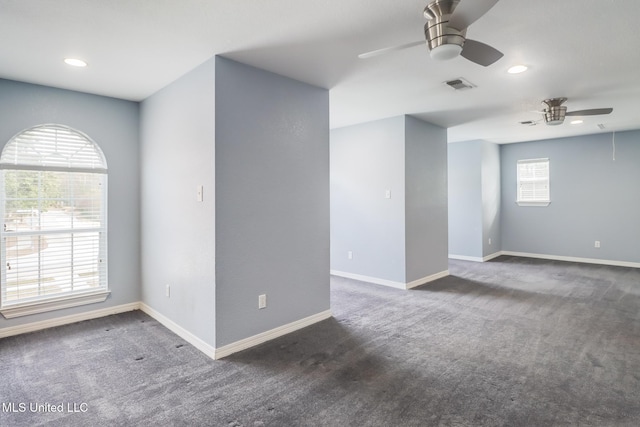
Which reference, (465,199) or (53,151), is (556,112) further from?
(53,151)

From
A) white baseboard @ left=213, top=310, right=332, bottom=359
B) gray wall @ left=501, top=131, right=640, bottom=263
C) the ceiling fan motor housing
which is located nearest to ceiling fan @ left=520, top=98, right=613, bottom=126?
the ceiling fan motor housing

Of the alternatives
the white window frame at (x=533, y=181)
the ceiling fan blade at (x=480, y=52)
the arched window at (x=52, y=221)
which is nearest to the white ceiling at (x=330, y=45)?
the ceiling fan blade at (x=480, y=52)

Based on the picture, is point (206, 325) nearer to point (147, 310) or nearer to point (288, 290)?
point (288, 290)

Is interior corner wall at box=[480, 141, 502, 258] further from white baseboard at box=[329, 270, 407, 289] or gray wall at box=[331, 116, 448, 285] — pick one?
white baseboard at box=[329, 270, 407, 289]

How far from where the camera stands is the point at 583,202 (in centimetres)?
673

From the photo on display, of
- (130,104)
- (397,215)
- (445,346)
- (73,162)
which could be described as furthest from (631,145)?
(73,162)

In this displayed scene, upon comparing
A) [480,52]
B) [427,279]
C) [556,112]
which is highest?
[556,112]

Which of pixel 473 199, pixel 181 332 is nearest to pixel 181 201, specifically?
pixel 181 332

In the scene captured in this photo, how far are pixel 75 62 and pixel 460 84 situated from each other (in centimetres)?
346

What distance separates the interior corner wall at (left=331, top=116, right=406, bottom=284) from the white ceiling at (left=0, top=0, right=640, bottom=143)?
3.51 ft

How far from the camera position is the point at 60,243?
3633 mm

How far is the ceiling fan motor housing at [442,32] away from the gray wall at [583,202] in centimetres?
634

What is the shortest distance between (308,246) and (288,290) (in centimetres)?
48

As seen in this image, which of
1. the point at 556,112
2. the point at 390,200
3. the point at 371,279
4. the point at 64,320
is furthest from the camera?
the point at 371,279
